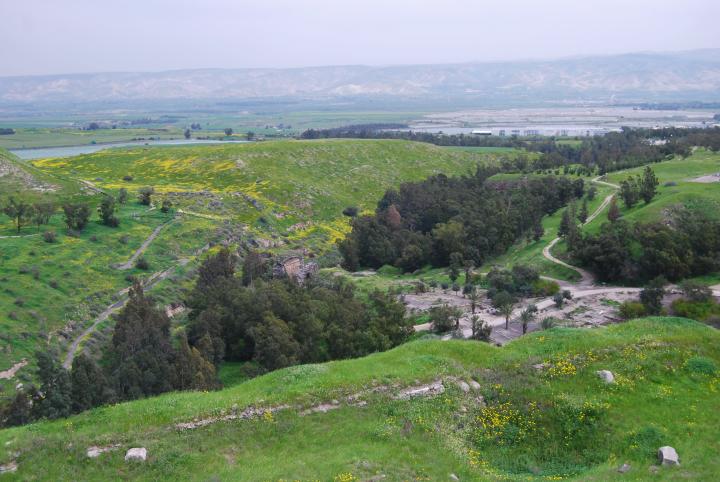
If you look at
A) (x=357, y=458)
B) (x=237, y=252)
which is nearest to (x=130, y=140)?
(x=237, y=252)

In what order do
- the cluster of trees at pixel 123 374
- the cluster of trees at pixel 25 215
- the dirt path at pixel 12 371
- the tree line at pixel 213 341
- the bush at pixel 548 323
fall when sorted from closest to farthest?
the cluster of trees at pixel 123 374 → the tree line at pixel 213 341 → the dirt path at pixel 12 371 → the bush at pixel 548 323 → the cluster of trees at pixel 25 215

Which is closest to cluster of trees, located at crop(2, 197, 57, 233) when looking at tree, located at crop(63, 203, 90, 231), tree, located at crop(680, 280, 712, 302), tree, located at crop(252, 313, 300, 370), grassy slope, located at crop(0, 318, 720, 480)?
tree, located at crop(63, 203, 90, 231)

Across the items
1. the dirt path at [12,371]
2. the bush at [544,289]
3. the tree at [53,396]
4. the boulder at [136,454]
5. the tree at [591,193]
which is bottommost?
the dirt path at [12,371]

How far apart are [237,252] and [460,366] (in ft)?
192

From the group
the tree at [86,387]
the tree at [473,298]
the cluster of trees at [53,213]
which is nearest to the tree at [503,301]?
the tree at [473,298]

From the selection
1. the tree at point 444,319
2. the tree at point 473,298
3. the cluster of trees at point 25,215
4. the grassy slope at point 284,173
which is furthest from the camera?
the grassy slope at point 284,173

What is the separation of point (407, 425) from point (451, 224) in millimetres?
59952

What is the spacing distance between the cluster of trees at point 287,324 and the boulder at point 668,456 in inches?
1034

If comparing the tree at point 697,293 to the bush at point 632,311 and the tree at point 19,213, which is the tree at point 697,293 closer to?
the bush at point 632,311

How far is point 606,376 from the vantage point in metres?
24.8

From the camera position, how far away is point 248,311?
164 ft

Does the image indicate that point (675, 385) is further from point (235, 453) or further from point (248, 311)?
point (248, 311)

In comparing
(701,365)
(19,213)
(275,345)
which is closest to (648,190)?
(701,365)

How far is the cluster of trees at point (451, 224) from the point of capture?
257 feet
